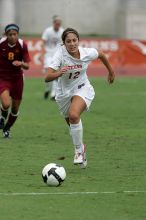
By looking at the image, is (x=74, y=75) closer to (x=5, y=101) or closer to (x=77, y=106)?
(x=77, y=106)

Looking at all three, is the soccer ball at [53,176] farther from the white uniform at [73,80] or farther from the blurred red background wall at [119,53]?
the blurred red background wall at [119,53]

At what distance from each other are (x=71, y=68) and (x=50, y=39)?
13.3 meters

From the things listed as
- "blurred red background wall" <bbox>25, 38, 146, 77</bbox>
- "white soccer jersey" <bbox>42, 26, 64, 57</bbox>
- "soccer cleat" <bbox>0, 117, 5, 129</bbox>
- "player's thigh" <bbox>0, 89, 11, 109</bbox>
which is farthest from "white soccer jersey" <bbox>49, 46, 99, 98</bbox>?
"blurred red background wall" <bbox>25, 38, 146, 77</bbox>

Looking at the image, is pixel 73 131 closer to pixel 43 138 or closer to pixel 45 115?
pixel 43 138

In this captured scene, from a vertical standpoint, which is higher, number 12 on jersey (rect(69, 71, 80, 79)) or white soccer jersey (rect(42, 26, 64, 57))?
number 12 on jersey (rect(69, 71, 80, 79))

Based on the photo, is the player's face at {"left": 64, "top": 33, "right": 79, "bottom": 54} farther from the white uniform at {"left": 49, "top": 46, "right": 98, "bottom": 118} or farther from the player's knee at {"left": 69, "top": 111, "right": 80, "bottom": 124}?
the player's knee at {"left": 69, "top": 111, "right": 80, "bottom": 124}

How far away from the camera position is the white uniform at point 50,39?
25.7 meters

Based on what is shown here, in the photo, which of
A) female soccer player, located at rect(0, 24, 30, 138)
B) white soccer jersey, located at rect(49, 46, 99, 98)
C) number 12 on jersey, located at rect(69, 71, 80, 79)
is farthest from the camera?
female soccer player, located at rect(0, 24, 30, 138)

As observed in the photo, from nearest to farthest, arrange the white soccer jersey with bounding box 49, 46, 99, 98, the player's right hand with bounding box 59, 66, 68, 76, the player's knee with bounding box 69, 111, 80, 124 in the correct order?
the player's right hand with bounding box 59, 66, 68, 76 < the player's knee with bounding box 69, 111, 80, 124 < the white soccer jersey with bounding box 49, 46, 99, 98

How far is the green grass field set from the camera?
965 cm

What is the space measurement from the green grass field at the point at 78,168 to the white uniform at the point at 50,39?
283 cm

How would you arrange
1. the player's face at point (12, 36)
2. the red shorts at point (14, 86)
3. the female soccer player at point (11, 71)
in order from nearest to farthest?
the player's face at point (12, 36) → the female soccer player at point (11, 71) → the red shorts at point (14, 86)

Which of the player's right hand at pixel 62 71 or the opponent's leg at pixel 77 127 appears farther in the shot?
the opponent's leg at pixel 77 127

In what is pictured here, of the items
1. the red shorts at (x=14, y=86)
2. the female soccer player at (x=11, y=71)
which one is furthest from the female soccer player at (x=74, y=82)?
the red shorts at (x=14, y=86)
